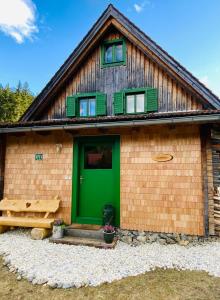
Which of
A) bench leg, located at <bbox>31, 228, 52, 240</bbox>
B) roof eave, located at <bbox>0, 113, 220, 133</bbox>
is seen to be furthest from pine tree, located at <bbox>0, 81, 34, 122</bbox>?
bench leg, located at <bbox>31, 228, 52, 240</bbox>

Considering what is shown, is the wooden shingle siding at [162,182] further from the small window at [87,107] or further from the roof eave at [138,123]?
the small window at [87,107]

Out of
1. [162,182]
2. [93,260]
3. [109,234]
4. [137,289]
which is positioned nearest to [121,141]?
[162,182]

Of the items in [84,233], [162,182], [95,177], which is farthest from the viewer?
[95,177]

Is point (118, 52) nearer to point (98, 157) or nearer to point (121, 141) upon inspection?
point (121, 141)

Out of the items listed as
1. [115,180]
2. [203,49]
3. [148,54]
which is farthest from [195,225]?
[203,49]

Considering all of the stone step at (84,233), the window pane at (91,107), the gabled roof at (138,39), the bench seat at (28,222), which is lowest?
the stone step at (84,233)

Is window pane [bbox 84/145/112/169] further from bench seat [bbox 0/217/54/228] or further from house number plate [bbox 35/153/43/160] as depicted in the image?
bench seat [bbox 0/217/54/228]

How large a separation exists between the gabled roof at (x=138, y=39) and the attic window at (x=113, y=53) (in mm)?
504

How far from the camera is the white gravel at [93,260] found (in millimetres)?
3441

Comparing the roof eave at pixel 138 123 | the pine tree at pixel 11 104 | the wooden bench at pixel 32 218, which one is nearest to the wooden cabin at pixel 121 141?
the roof eave at pixel 138 123

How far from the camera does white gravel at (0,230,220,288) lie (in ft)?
11.3

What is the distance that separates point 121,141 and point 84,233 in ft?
8.50

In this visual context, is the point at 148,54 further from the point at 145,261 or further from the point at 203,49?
the point at 203,49

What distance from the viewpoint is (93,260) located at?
158 inches
